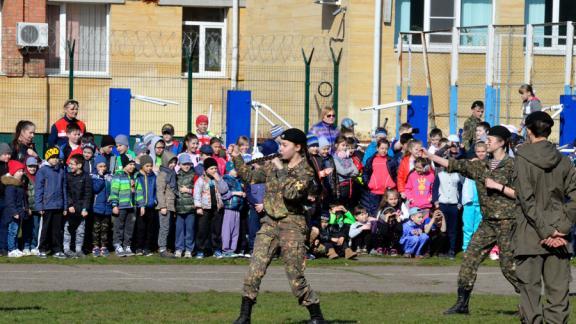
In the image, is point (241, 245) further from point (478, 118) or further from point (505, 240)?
point (505, 240)

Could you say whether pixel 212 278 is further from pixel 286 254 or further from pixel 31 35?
pixel 31 35

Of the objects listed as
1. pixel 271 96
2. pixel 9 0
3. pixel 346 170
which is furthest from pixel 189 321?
pixel 9 0

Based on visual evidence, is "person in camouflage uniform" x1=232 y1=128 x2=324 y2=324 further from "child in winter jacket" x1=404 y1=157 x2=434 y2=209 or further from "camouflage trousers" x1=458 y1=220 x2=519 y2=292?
"child in winter jacket" x1=404 y1=157 x2=434 y2=209

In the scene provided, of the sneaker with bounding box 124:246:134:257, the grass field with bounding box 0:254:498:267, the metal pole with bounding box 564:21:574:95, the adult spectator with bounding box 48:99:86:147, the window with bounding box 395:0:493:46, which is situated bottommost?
the grass field with bounding box 0:254:498:267

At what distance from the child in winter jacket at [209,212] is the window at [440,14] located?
10483mm

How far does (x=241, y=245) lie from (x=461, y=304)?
22.4 ft

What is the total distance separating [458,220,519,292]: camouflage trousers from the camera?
13.1 meters

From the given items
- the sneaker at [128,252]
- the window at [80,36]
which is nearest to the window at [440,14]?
the window at [80,36]

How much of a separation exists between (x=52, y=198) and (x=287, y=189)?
7585 millimetres

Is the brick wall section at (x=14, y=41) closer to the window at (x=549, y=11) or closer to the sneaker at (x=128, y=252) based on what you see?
the window at (x=549, y=11)

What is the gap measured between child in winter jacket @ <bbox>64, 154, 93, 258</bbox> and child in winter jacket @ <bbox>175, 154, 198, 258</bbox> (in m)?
1.44

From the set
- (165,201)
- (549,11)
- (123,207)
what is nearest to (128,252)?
(123,207)

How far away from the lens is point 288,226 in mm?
12094

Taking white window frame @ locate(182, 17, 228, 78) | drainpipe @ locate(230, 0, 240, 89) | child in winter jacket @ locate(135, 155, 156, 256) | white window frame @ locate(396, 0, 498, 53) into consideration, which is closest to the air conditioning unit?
Result: white window frame @ locate(182, 17, 228, 78)
